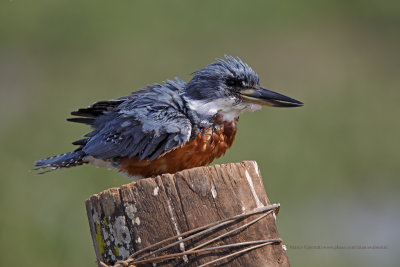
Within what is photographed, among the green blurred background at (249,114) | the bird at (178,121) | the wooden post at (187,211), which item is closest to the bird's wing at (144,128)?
the bird at (178,121)

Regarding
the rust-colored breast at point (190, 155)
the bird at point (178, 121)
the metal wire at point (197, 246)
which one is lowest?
the metal wire at point (197, 246)

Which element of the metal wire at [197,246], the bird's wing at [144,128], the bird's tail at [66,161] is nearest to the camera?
the metal wire at [197,246]

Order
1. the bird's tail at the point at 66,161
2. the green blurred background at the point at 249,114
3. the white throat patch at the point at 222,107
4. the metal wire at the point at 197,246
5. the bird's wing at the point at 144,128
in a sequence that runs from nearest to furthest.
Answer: the metal wire at the point at 197,246, the bird's wing at the point at 144,128, the white throat patch at the point at 222,107, the bird's tail at the point at 66,161, the green blurred background at the point at 249,114

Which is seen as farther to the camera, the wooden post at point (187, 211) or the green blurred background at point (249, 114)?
the green blurred background at point (249, 114)

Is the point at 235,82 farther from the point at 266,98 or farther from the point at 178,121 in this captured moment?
the point at 178,121

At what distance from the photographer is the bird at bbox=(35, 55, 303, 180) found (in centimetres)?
374

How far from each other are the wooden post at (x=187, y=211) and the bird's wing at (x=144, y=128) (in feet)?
3.22

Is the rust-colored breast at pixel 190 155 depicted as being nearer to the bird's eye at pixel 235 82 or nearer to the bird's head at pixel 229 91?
the bird's head at pixel 229 91

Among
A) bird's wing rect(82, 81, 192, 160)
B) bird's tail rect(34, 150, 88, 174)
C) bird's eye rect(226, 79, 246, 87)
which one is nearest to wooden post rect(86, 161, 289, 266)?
bird's wing rect(82, 81, 192, 160)

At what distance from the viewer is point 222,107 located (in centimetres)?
396

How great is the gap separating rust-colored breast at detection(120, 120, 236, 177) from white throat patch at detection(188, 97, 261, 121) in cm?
6

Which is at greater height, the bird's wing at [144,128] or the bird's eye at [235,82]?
the bird's eye at [235,82]

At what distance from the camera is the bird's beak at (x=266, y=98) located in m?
3.91

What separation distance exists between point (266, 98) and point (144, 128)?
79 centimetres
